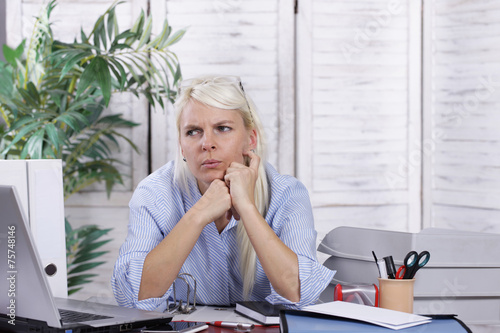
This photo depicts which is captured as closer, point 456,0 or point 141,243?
point 141,243

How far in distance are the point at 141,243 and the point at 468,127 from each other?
202cm

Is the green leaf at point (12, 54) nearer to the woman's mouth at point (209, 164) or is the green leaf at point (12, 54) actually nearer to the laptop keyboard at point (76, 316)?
the woman's mouth at point (209, 164)

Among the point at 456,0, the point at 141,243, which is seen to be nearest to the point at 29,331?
the point at 141,243

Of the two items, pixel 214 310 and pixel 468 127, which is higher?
pixel 468 127

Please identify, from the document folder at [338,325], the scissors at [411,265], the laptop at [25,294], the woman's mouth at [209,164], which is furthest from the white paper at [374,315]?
the woman's mouth at [209,164]

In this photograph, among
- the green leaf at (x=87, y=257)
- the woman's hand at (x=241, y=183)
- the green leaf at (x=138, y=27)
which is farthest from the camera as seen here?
the green leaf at (x=87, y=257)

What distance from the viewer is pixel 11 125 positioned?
8.11 feet

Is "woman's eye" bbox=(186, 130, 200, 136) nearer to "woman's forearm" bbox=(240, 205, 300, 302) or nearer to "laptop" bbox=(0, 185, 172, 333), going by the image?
"woman's forearm" bbox=(240, 205, 300, 302)

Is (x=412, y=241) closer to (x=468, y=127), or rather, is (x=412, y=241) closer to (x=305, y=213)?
(x=305, y=213)

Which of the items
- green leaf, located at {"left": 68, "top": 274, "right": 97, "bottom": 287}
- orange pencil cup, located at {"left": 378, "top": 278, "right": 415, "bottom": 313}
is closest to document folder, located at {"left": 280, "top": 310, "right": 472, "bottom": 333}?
orange pencil cup, located at {"left": 378, "top": 278, "right": 415, "bottom": 313}

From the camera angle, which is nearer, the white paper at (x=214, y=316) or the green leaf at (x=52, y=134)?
the white paper at (x=214, y=316)

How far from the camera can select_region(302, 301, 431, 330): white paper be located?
91 centimetres

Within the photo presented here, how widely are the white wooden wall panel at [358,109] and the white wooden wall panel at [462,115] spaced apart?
9 cm

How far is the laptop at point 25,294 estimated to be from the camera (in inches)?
32.7
